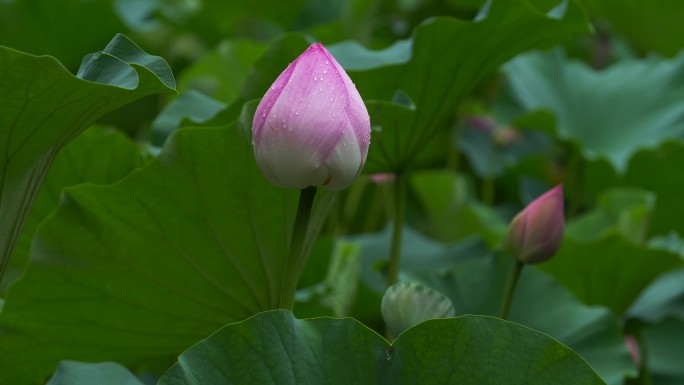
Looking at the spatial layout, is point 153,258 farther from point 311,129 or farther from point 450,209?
point 450,209

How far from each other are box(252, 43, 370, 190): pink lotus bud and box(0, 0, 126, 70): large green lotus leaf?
136 centimetres

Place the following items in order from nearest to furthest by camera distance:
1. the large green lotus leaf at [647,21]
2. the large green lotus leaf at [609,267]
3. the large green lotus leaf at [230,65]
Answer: the large green lotus leaf at [609,267], the large green lotus leaf at [230,65], the large green lotus leaf at [647,21]

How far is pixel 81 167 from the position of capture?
1.12m

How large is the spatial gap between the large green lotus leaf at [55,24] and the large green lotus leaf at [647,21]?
3.14ft

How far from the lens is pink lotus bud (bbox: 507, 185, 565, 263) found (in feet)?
3.27

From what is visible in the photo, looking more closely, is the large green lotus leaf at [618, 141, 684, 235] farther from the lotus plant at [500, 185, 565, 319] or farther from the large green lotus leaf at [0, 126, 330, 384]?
the large green lotus leaf at [0, 126, 330, 384]

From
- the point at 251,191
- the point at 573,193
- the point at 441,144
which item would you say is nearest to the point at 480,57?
the point at 251,191

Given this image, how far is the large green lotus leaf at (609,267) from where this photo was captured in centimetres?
131

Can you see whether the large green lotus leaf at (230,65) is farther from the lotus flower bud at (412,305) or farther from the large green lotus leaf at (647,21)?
the lotus flower bud at (412,305)

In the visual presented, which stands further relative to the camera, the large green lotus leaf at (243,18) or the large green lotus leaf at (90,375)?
the large green lotus leaf at (243,18)

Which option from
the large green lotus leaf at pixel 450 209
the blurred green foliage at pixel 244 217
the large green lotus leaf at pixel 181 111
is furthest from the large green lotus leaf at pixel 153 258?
the large green lotus leaf at pixel 450 209

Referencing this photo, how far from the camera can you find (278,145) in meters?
0.68

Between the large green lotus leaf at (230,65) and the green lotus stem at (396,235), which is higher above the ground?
the green lotus stem at (396,235)

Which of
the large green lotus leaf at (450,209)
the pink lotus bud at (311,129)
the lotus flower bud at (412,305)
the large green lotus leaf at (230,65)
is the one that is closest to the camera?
the pink lotus bud at (311,129)
